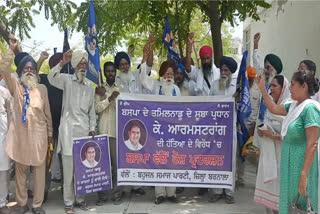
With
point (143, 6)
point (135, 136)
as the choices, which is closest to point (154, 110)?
point (135, 136)

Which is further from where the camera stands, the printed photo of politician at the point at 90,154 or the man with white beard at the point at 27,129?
the printed photo of politician at the point at 90,154

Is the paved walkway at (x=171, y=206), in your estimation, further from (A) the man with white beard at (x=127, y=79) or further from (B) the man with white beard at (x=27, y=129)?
(A) the man with white beard at (x=127, y=79)

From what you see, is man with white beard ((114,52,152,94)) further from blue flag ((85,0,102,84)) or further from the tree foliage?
the tree foliage

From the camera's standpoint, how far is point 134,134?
5230 mm

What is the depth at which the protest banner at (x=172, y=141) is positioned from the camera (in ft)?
17.0

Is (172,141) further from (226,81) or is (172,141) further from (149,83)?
(226,81)

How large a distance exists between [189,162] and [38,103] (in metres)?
2.16

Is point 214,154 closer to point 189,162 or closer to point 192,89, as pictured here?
point 189,162

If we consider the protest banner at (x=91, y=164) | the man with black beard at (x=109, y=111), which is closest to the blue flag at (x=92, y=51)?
the man with black beard at (x=109, y=111)

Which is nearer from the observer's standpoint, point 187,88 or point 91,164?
point 91,164

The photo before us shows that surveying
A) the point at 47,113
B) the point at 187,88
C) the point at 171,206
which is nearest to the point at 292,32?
the point at 187,88

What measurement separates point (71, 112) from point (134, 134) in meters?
0.92

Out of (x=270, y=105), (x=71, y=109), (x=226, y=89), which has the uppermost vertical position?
(x=226, y=89)

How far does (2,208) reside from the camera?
4730 mm
